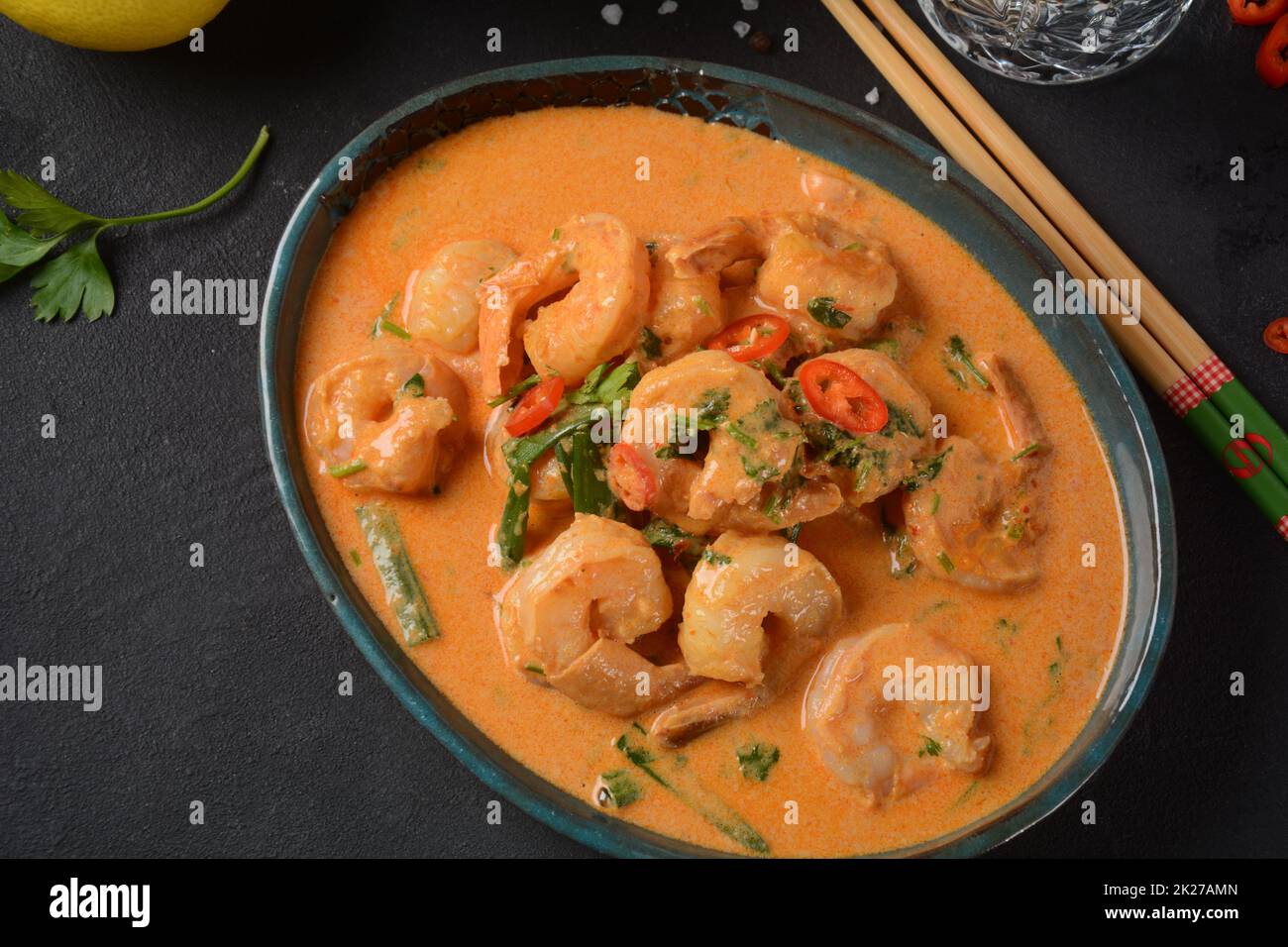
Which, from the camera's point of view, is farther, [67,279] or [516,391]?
[67,279]

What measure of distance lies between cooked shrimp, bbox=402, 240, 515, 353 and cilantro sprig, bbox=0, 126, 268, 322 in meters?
0.92

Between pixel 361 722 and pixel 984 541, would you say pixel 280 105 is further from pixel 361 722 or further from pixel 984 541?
pixel 984 541

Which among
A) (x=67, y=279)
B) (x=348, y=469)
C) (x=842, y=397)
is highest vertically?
(x=67, y=279)

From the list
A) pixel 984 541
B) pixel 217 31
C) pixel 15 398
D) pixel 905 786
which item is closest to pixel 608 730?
pixel 905 786

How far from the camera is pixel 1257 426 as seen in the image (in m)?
4.09

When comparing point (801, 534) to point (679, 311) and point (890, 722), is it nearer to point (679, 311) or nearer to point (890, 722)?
point (890, 722)

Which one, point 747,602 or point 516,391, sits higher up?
point 516,391

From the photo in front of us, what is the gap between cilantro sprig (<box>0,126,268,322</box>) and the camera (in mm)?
4109

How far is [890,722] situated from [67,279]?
3.06m

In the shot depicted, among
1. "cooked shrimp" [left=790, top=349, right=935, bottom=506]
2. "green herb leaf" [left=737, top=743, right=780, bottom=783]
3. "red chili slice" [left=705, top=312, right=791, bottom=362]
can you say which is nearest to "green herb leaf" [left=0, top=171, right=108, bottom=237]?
"red chili slice" [left=705, top=312, right=791, bottom=362]

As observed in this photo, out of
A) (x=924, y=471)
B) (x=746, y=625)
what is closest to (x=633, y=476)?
(x=746, y=625)

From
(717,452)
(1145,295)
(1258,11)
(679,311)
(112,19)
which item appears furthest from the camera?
(1258,11)

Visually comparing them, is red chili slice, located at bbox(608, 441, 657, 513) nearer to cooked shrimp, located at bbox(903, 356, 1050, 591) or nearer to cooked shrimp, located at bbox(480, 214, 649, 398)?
cooked shrimp, located at bbox(480, 214, 649, 398)

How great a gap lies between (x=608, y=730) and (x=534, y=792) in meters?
0.29
